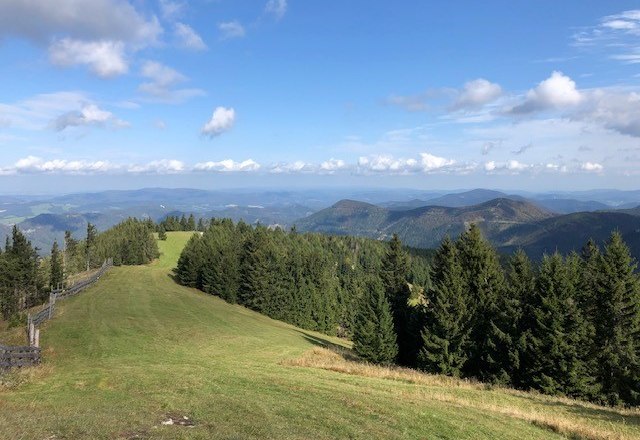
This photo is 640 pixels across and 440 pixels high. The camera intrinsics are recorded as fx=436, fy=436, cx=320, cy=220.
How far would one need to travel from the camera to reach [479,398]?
81.4ft

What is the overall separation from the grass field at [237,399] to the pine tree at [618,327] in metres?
13.2

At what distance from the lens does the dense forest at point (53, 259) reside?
243ft

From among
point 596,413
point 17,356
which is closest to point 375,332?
point 596,413

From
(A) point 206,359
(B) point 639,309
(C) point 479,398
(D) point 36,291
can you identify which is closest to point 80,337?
(A) point 206,359

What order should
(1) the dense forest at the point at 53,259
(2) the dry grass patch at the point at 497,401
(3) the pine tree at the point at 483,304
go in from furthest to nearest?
(1) the dense forest at the point at 53,259 → (3) the pine tree at the point at 483,304 → (2) the dry grass patch at the point at 497,401

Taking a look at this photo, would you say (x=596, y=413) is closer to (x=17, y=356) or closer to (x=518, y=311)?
(x=518, y=311)

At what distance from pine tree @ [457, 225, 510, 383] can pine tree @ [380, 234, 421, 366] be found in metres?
7.42

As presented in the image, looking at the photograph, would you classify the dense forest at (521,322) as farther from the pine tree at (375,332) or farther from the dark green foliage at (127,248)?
the dark green foliage at (127,248)

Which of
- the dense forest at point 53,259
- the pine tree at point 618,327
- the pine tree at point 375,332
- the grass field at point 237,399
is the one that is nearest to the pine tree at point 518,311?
the pine tree at point 618,327

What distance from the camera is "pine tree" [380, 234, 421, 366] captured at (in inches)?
1866

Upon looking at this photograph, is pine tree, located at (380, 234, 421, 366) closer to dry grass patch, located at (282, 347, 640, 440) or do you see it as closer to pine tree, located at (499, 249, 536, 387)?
pine tree, located at (499, 249, 536, 387)

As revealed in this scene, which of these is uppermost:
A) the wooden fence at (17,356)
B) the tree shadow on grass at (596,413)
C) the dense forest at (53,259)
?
the wooden fence at (17,356)

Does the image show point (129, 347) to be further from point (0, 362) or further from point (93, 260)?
point (93, 260)

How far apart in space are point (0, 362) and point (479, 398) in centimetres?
2653
